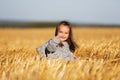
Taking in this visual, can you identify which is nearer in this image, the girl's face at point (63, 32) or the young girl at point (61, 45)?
the young girl at point (61, 45)

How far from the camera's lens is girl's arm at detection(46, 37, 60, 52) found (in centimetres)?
374

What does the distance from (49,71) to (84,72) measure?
0.71ft

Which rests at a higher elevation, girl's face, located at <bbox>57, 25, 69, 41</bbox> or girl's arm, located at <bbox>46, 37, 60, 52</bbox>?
girl's face, located at <bbox>57, 25, 69, 41</bbox>

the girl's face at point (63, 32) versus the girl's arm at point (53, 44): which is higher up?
the girl's face at point (63, 32)

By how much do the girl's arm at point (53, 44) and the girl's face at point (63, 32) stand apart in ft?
0.30

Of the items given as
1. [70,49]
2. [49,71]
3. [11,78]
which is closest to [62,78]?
[49,71]

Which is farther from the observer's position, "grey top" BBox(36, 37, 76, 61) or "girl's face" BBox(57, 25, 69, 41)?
"girl's face" BBox(57, 25, 69, 41)

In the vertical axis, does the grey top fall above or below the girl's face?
below

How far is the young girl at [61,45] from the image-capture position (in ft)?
12.2

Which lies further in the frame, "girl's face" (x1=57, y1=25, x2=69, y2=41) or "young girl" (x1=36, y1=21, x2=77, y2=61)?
"girl's face" (x1=57, y1=25, x2=69, y2=41)

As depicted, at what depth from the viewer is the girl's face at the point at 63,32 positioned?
3.86m

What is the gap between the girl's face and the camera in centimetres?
386

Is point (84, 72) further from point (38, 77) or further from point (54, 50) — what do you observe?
point (54, 50)

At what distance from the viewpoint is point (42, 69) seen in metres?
2.36
